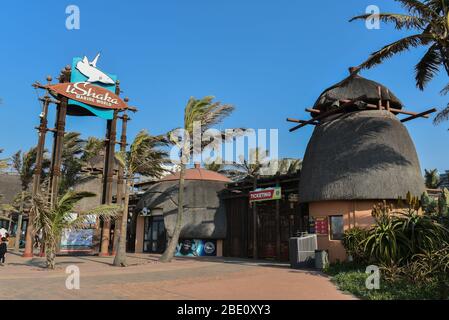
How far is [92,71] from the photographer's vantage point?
85.5 ft

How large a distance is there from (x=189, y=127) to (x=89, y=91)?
30.3ft

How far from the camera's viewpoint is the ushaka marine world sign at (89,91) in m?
24.9

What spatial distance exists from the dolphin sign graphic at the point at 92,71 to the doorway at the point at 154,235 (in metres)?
9.89

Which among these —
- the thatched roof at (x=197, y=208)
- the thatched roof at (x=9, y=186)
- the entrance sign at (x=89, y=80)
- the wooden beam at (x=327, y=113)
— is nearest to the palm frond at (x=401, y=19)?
the wooden beam at (x=327, y=113)

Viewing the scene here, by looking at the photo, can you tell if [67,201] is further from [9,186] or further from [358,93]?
[9,186]

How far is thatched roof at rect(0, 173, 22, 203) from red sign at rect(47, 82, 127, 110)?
68.0ft

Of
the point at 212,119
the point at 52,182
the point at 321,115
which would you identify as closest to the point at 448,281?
the point at 321,115

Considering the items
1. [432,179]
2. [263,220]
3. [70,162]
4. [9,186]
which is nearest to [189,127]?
[263,220]

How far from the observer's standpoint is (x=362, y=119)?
17.3 metres

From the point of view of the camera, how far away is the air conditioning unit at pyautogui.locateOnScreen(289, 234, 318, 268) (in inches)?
634

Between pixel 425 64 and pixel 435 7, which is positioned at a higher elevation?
pixel 435 7
